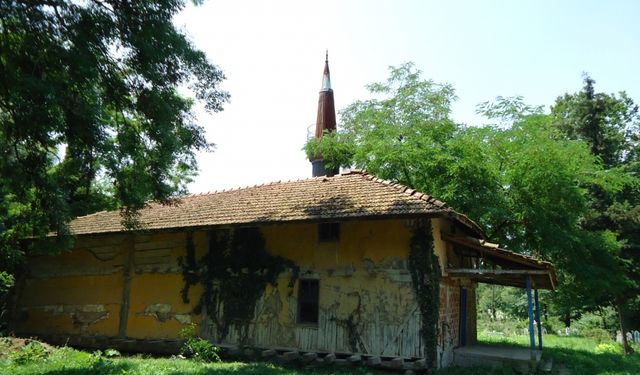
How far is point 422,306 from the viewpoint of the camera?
11.0 meters

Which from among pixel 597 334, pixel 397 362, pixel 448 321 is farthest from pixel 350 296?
pixel 597 334

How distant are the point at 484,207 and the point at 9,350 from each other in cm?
1455

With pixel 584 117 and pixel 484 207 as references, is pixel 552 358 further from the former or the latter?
pixel 584 117

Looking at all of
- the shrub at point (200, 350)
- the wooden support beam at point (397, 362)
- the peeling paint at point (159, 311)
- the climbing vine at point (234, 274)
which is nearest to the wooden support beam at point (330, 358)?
the wooden support beam at point (397, 362)

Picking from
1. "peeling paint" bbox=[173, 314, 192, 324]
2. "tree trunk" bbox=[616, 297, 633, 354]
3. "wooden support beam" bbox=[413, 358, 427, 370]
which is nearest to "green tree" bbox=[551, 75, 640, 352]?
"tree trunk" bbox=[616, 297, 633, 354]

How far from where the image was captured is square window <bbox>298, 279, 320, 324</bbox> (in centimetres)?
1219

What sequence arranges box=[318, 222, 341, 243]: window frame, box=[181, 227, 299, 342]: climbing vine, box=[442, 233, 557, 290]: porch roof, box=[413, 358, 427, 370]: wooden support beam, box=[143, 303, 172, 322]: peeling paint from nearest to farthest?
box=[413, 358, 427, 370]: wooden support beam < box=[442, 233, 557, 290]: porch roof < box=[318, 222, 341, 243]: window frame < box=[181, 227, 299, 342]: climbing vine < box=[143, 303, 172, 322]: peeling paint

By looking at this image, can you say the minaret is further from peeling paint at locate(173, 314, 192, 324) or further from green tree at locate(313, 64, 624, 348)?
peeling paint at locate(173, 314, 192, 324)

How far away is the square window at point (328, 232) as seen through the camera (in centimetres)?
1234

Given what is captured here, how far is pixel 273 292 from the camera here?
12617mm

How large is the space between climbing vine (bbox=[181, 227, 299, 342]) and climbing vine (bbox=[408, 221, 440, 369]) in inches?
127

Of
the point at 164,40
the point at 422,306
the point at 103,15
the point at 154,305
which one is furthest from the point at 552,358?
the point at 103,15

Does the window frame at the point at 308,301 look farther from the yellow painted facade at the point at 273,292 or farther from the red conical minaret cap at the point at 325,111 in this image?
the red conical minaret cap at the point at 325,111

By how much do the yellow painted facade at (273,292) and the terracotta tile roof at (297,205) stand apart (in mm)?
512
